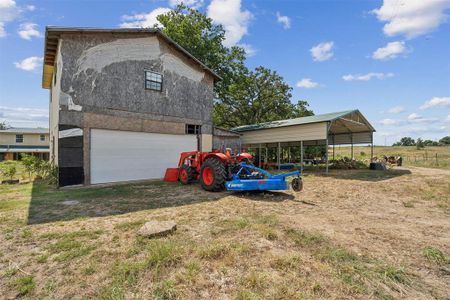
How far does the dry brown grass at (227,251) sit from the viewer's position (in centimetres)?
272

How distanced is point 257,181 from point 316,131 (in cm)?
907

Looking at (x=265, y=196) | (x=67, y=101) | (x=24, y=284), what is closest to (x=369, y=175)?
(x=265, y=196)

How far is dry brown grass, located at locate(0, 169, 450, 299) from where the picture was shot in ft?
8.93

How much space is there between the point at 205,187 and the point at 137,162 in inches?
184

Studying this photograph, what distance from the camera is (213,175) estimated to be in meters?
8.17

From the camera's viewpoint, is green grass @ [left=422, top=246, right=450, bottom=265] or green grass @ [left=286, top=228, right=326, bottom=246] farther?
green grass @ [left=286, top=228, right=326, bottom=246]

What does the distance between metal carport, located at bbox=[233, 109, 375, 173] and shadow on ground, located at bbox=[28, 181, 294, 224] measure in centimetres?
824

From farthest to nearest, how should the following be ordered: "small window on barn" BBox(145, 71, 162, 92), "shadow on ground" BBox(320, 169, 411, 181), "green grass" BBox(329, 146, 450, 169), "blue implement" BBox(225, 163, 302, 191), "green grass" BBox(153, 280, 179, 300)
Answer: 1. "green grass" BBox(329, 146, 450, 169)
2. "shadow on ground" BBox(320, 169, 411, 181)
3. "small window on barn" BBox(145, 71, 162, 92)
4. "blue implement" BBox(225, 163, 302, 191)
5. "green grass" BBox(153, 280, 179, 300)

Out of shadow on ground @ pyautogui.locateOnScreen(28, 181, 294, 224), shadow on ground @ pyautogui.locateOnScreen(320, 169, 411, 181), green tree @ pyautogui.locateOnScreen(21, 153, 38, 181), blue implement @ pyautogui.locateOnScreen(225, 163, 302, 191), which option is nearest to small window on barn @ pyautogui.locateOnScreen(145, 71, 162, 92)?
shadow on ground @ pyautogui.locateOnScreen(28, 181, 294, 224)

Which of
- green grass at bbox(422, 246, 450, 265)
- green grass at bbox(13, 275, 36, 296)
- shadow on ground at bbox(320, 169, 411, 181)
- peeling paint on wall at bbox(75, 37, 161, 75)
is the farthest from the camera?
shadow on ground at bbox(320, 169, 411, 181)

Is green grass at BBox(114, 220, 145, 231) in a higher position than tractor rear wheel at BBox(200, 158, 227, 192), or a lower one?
lower

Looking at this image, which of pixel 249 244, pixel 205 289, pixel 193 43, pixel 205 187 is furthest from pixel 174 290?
pixel 193 43

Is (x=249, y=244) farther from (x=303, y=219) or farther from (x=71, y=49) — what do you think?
(x=71, y=49)

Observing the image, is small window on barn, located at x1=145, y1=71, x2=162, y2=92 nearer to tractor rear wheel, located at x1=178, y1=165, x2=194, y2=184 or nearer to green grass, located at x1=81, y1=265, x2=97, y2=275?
tractor rear wheel, located at x1=178, y1=165, x2=194, y2=184
